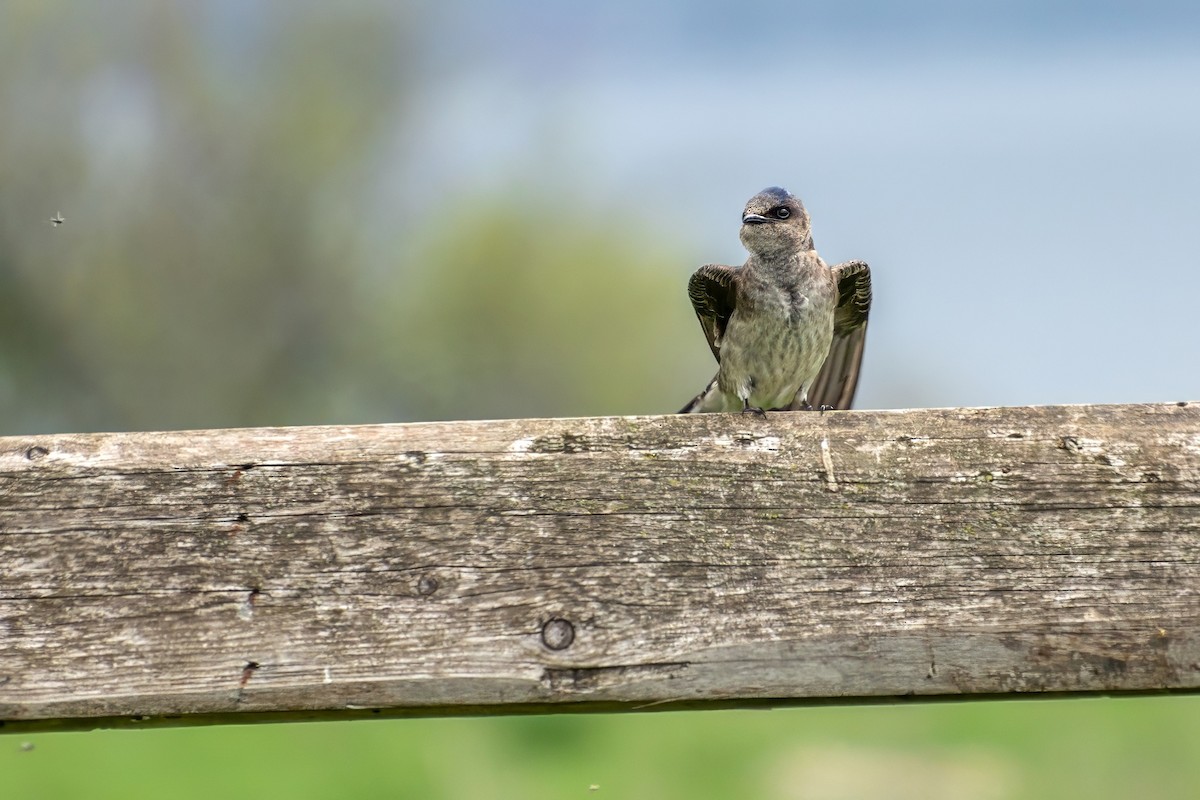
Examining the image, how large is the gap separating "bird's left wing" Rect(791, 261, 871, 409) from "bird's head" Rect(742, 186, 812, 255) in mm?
273

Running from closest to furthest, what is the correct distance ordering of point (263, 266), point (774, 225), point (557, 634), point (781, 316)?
point (557, 634) → point (781, 316) → point (774, 225) → point (263, 266)

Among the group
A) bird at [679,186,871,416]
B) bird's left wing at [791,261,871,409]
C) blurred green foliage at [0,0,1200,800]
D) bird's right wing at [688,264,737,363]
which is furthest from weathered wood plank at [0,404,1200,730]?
blurred green foliage at [0,0,1200,800]

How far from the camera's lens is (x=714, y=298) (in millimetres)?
5395

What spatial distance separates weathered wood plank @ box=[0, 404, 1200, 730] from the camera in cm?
196

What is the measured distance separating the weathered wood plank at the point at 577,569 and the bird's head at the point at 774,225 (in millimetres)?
3194

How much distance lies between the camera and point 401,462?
82.1 inches

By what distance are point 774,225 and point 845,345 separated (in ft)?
2.04

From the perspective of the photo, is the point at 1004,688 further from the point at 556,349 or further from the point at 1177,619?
the point at 556,349

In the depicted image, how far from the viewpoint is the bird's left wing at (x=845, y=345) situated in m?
5.15

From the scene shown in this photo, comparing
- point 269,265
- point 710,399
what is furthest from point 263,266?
point 710,399

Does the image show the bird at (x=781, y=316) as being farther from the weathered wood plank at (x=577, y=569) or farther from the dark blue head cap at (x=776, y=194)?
the weathered wood plank at (x=577, y=569)

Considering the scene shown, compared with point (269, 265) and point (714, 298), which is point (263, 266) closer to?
point (269, 265)

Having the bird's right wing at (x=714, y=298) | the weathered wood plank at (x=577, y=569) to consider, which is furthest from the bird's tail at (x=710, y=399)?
the weathered wood plank at (x=577, y=569)

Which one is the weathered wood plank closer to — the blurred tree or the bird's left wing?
the bird's left wing
